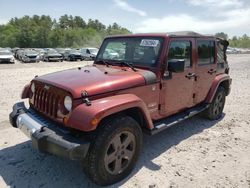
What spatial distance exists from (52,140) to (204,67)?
11.6 ft

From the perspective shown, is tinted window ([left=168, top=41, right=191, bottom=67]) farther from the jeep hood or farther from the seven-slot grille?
the seven-slot grille

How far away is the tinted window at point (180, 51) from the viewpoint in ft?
13.9

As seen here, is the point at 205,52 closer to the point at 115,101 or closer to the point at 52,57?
the point at 115,101

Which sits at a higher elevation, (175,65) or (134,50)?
(134,50)

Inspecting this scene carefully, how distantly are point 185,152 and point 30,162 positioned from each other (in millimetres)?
2527

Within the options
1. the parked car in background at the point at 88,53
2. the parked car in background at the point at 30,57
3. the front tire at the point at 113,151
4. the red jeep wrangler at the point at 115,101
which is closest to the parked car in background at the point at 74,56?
the parked car in background at the point at 88,53

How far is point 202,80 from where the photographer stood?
5.23m

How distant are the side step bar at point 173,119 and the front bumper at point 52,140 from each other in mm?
1313

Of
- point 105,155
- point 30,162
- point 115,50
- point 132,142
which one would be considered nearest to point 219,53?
point 115,50

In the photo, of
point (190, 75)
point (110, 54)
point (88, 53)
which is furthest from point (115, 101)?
point (88, 53)

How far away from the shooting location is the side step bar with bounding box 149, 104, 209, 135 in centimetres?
402

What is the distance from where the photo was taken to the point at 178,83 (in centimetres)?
445

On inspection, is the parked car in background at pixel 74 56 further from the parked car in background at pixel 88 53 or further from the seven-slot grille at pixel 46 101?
the seven-slot grille at pixel 46 101

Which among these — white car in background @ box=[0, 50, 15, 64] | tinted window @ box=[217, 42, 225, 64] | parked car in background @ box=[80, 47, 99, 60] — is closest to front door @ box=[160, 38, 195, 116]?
tinted window @ box=[217, 42, 225, 64]
